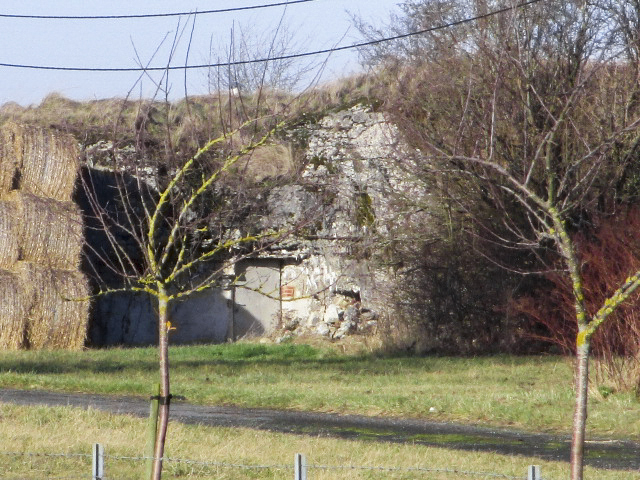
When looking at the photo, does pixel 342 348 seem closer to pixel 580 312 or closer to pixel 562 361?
pixel 562 361

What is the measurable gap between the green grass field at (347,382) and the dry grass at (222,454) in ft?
8.47

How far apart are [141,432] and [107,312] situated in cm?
1317

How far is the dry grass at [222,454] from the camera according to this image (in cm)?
737

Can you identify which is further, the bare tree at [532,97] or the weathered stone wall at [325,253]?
the weathered stone wall at [325,253]

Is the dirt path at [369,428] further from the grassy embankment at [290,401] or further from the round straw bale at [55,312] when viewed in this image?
the round straw bale at [55,312]

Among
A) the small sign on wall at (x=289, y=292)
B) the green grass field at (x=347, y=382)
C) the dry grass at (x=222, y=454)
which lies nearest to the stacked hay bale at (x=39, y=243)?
the green grass field at (x=347, y=382)

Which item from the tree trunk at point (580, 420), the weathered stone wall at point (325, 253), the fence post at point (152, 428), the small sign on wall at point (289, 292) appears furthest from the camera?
the small sign on wall at point (289, 292)

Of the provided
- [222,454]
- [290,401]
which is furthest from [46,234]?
[222,454]

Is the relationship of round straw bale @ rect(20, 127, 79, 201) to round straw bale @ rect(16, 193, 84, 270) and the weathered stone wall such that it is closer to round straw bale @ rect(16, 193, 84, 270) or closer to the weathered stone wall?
round straw bale @ rect(16, 193, 84, 270)

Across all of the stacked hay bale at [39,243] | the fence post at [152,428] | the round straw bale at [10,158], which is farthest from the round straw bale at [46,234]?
the fence post at [152,428]

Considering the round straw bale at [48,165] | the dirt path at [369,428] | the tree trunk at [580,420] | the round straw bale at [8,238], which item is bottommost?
the dirt path at [369,428]

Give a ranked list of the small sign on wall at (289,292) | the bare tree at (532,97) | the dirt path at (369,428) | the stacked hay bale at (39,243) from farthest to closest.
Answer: the small sign on wall at (289,292) → the stacked hay bale at (39,243) → the bare tree at (532,97) → the dirt path at (369,428)

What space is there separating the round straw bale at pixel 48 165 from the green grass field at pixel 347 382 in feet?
12.5

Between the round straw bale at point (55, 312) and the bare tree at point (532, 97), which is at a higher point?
the bare tree at point (532, 97)
